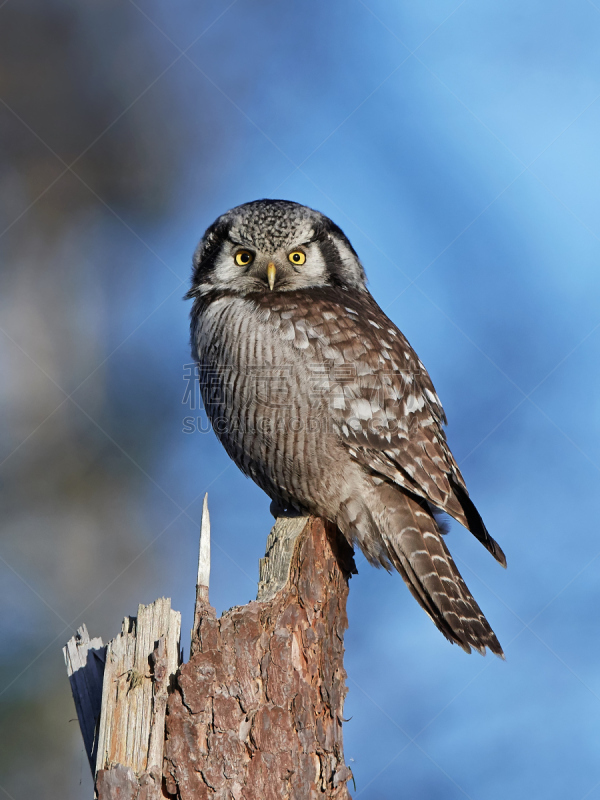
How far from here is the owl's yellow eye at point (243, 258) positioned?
367cm

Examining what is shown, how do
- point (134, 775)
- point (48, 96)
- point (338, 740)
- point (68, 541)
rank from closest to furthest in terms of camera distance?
1. point (134, 775)
2. point (338, 740)
3. point (68, 541)
4. point (48, 96)

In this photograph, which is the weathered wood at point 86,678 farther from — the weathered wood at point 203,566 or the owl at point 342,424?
the owl at point 342,424

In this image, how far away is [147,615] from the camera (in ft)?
7.51

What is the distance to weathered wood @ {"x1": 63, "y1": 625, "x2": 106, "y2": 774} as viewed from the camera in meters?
2.40

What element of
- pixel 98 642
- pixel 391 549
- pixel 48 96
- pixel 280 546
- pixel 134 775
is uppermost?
pixel 48 96

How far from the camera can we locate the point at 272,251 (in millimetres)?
3631

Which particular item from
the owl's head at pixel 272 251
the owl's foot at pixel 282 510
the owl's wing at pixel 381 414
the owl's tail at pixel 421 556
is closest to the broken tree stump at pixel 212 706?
the owl's tail at pixel 421 556

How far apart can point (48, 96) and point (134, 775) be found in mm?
6422

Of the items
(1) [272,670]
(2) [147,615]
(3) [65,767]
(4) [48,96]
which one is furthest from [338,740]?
(4) [48,96]

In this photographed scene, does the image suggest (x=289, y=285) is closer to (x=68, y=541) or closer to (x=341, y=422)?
(x=341, y=422)

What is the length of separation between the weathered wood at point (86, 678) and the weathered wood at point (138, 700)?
6.9 inches

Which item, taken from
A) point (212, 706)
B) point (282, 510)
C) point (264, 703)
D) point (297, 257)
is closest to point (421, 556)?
point (282, 510)

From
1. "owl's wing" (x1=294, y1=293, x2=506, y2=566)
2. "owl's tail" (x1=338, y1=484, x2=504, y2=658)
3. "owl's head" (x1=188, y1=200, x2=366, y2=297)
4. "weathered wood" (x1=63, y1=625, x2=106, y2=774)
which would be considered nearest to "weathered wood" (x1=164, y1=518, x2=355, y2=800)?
"weathered wood" (x1=63, y1=625, x2=106, y2=774)

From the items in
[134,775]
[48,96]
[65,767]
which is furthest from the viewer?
[48,96]
